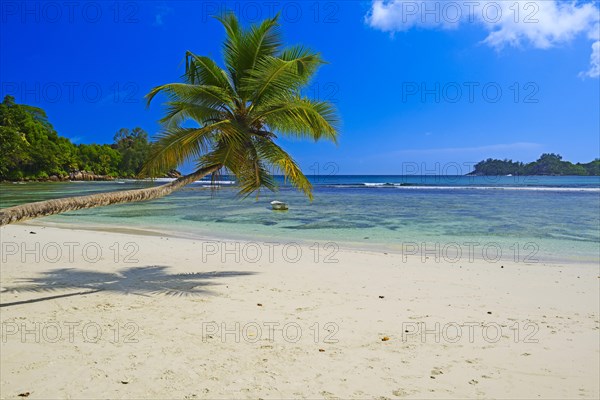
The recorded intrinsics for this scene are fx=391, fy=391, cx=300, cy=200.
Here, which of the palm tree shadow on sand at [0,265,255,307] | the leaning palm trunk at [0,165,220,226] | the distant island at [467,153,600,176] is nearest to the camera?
the leaning palm trunk at [0,165,220,226]

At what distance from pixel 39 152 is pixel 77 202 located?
87981 mm

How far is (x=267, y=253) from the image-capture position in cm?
1117

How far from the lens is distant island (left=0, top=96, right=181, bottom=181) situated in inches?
2817

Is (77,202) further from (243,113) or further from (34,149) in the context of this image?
(34,149)

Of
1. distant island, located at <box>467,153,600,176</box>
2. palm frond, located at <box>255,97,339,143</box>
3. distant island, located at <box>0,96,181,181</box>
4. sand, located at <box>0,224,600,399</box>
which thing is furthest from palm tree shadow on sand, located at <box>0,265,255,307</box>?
distant island, located at <box>467,153,600,176</box>

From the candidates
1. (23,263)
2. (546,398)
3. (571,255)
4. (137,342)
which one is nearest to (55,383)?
(137,342)

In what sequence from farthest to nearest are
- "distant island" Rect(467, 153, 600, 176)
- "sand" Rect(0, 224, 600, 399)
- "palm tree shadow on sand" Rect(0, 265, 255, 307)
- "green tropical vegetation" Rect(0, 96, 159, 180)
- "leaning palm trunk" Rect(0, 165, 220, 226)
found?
"distant island" Rect(467, 153, 600, 176) < "green tropical vegetation" Rect(0, 96, 159, 180) < "palm tree shadow on sand" Rect(0, 265, 255, 307) < "leaning palm trunk" Rect(0, 165, 220, 226) < "sand" Rect(0, 224, 600, 399)

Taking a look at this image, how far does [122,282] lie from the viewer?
746cm

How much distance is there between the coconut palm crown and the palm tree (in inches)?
0.7

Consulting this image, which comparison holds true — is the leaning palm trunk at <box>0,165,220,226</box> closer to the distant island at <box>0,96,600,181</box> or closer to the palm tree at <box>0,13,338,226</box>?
the palm tree at <box>0,13,338,226</box>

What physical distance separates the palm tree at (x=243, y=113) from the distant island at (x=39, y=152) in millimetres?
55852

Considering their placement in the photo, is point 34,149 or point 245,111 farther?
point 34,149

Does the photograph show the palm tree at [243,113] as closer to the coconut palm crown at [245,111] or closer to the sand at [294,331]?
the coconut palm crown at [245,111]

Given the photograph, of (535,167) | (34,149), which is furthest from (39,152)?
(535,167)
